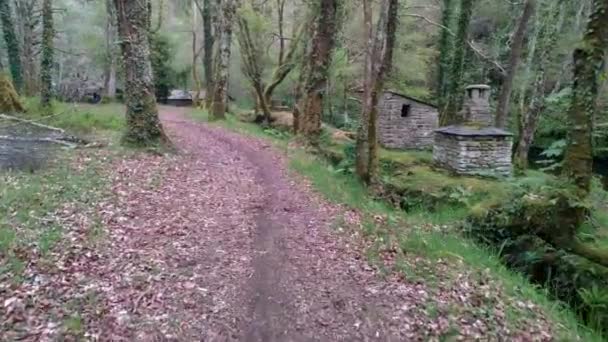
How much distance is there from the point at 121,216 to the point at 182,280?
205 cm

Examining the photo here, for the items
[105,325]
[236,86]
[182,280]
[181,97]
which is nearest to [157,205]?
[182,280]

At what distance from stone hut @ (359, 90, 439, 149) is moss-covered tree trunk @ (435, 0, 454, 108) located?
3.86m

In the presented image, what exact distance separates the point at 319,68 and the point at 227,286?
10034 mm

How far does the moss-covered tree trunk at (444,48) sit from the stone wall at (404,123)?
385 centimetres

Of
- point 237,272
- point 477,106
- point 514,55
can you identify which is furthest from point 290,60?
point 237,272

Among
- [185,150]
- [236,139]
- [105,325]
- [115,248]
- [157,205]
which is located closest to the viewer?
[105,325]

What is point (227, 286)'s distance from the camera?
446cm

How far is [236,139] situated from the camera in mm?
13938

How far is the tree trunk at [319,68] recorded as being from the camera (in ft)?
42.7

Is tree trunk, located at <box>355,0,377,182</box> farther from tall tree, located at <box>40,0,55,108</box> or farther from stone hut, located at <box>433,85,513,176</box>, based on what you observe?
tall tree, located at <box>40,0,55,108</box>

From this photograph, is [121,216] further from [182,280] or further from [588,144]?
[588,144]

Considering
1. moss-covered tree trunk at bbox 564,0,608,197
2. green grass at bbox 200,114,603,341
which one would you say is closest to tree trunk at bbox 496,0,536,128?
green grass at bbox 200,114,603,341

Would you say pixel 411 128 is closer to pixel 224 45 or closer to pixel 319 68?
pixel 319 68

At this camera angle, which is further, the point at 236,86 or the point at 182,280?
the point at 236,86
